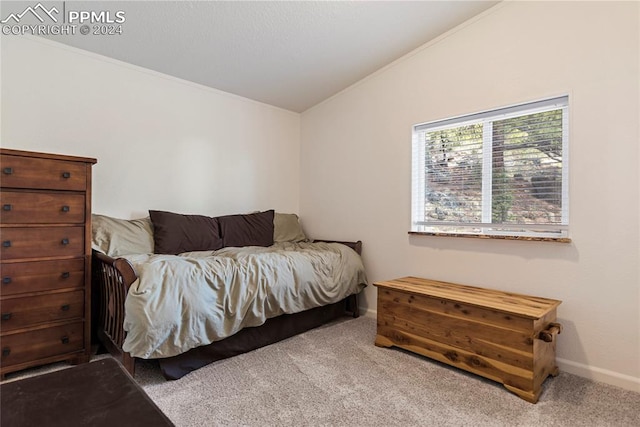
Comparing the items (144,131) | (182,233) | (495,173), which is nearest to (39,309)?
(182,233)

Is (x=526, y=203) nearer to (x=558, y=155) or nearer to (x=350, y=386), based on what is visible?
(x=558, y=155)

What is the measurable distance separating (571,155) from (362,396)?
1.82 m

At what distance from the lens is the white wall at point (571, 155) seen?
1817 mm

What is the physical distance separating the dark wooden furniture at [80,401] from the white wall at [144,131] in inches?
84.1

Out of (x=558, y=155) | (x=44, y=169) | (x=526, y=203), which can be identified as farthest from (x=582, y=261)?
(x=44, y=169)

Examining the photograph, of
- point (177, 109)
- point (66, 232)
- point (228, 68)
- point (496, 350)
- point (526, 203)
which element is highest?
point (228, 68)

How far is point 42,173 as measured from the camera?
1.86m

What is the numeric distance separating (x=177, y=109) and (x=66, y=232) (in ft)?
A: 4.90

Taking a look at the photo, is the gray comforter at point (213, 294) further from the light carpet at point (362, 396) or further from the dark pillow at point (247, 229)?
the dark pillow at point (247, 229)

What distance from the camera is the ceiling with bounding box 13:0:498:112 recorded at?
2.14m

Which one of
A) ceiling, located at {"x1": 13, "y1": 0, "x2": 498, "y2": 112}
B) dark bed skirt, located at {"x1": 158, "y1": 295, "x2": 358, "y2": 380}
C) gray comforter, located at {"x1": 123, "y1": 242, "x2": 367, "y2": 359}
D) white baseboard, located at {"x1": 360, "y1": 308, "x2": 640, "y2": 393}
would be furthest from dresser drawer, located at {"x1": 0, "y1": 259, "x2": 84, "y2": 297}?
white baseboard, located at {"x1": 360, "y1": 308, "x2": 640, "y2": 393}

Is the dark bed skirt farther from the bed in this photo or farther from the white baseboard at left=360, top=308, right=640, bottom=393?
the white baseboard at left=360, top=308, right=640, bottom=393

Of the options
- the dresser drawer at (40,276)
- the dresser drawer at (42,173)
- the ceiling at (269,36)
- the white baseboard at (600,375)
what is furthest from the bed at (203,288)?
the white baseboard at (600,375)

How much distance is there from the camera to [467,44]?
2426mm
